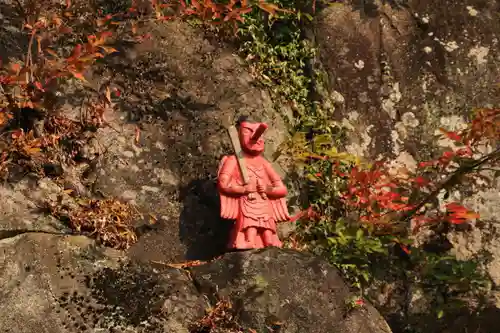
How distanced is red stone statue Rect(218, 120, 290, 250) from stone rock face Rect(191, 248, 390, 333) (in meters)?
0.36

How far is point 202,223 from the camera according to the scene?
604 cm

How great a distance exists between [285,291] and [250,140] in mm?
1327

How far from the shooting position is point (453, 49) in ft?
25.1

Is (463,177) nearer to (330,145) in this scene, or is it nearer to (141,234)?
(330,145)

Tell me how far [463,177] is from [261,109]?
1.92 m

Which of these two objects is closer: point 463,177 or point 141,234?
point 141,234

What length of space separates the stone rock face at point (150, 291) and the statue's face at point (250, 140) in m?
0.93

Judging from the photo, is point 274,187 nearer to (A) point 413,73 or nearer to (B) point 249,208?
(B) point 249,208

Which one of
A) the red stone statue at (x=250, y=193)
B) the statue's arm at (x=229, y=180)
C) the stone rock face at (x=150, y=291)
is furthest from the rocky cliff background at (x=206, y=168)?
the statue's arm at (x=229, y=180)

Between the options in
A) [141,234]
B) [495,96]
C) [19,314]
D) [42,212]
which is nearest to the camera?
[19,314]

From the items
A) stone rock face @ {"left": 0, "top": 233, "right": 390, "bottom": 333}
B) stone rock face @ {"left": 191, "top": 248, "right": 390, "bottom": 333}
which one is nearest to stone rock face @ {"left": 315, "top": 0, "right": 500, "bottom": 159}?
stone rock face @ {"left": 191, "top": 248, "right": 390, "bottom": 333}

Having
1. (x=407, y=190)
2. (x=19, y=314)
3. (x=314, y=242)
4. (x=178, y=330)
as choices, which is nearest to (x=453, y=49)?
(x=407, y=190)

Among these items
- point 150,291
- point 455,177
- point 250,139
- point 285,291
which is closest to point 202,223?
point 250,139

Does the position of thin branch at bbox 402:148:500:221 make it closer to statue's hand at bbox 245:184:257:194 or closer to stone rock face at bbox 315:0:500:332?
stone rock face at bbox 315:0:500:332
